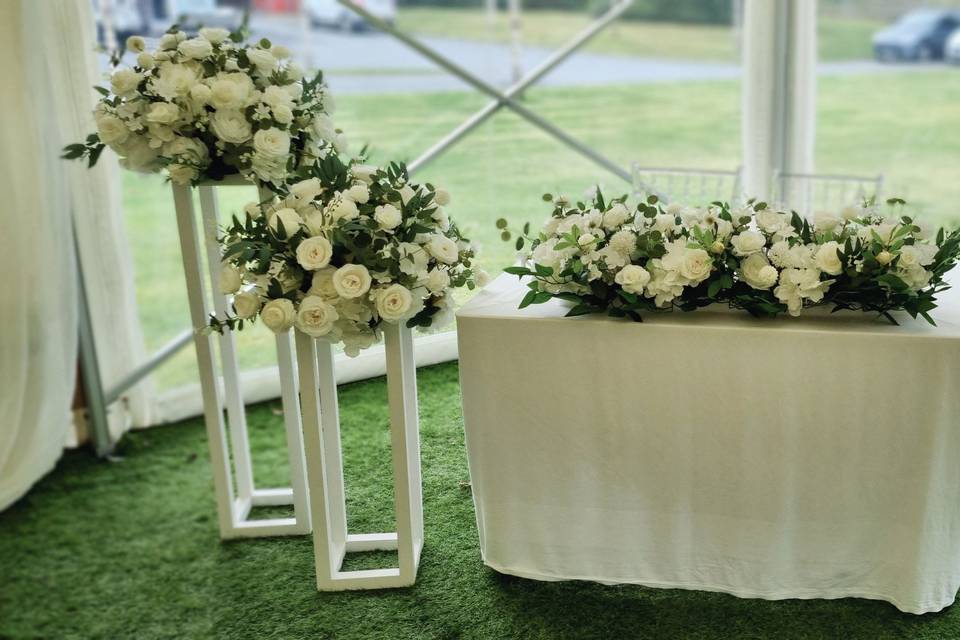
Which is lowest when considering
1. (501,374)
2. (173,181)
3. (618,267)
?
(501,374)

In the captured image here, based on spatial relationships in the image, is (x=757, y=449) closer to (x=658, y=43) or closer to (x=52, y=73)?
(x=52, y=73)

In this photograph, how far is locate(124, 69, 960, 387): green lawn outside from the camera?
484cm

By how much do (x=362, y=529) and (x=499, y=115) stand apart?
2.94 meters

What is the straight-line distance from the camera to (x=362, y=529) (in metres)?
3.12

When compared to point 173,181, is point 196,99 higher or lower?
higher

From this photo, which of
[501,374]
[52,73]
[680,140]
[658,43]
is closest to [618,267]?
[501,374]

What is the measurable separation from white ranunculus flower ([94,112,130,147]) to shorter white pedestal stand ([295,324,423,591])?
28.6 inches

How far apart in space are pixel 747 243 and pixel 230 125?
4.56 feet

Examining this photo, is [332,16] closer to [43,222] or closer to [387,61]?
[387,61]

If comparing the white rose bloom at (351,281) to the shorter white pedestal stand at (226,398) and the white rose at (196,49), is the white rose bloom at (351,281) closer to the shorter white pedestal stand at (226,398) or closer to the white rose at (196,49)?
the shorter white pedestal stand at (226,398)

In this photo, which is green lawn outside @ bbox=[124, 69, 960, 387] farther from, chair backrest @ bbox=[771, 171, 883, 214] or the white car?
chair backrest @ bbox=[771, 171, 883, 214]

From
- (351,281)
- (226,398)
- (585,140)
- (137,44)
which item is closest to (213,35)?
(137,44)

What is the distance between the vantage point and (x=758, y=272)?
2.48 meters

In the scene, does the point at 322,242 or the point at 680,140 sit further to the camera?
the point at 680,140
